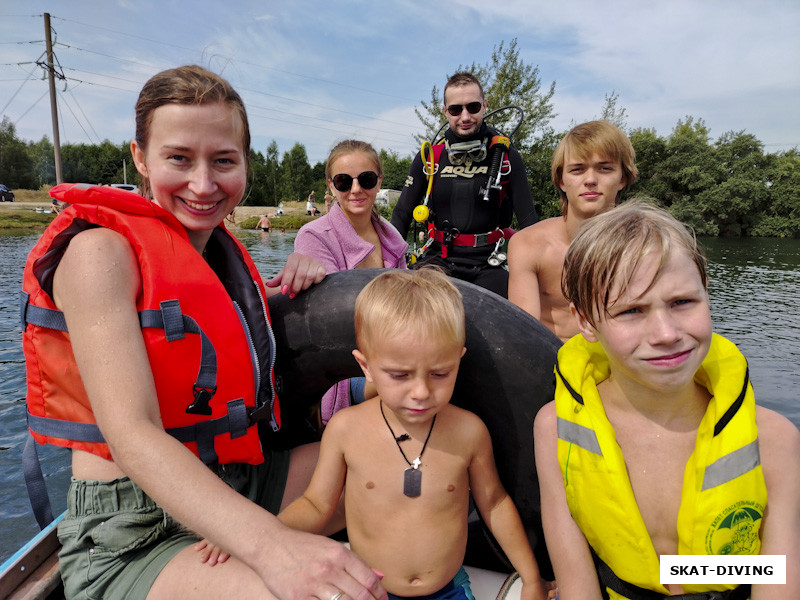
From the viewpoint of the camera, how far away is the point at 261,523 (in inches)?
39.8

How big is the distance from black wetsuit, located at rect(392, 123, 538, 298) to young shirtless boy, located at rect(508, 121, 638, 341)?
0.96 metres

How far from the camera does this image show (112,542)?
1286 mm

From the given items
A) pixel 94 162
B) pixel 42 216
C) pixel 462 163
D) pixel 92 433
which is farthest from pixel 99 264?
pixel 94 162

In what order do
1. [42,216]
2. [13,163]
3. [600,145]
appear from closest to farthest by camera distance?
[600,145] → [42,216] → [13,163]

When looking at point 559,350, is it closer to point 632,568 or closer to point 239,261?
point 632,568

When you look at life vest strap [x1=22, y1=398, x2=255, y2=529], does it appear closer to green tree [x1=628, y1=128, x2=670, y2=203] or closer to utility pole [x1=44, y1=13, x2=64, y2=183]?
utility pole [x1=44, y1=13, x2=64, y2=183]

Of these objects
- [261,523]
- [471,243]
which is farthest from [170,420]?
[471,243]

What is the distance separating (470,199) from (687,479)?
2.71 meters

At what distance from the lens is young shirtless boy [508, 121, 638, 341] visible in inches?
92.2

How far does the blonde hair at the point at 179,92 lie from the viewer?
1.37 metres

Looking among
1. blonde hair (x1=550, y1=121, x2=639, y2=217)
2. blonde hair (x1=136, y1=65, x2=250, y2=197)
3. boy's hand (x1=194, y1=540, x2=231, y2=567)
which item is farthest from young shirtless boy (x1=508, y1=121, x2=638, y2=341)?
boy's hand (x1=194, y1=540, x2=231, y2=567)

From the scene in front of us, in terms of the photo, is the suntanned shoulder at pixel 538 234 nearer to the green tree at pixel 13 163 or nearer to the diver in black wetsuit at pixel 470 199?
the diver in black wetsuit at pixel 470 199

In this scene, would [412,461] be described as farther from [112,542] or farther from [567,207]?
[567,207]

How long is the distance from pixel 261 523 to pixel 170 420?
0.49 m
